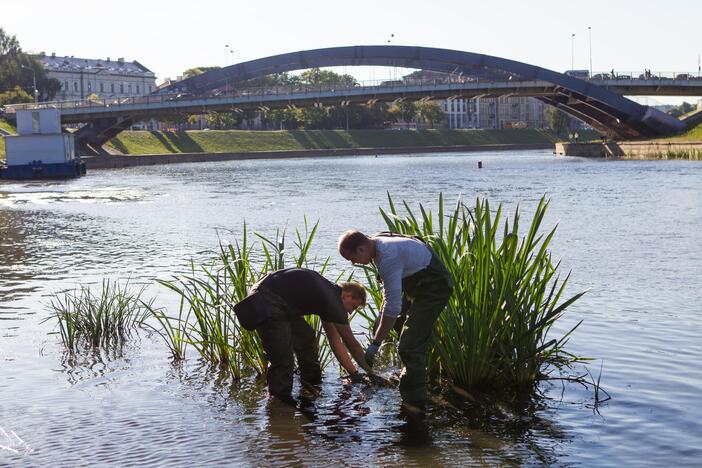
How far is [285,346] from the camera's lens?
8.51 metres

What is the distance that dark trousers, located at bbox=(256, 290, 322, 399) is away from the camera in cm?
833

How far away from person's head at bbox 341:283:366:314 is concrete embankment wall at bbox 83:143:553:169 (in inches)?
3511

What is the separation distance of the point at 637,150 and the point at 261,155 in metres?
50.4

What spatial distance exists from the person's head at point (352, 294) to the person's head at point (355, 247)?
2.57 feet

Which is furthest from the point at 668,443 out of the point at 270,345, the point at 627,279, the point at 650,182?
the point at 650,182

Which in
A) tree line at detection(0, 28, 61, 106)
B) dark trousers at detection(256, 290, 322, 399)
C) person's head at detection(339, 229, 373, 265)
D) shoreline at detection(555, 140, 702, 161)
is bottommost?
dark trousers at detection(256, 290, 322, 399)

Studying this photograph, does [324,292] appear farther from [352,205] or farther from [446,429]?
[352,205]

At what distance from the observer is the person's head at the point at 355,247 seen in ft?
24.1

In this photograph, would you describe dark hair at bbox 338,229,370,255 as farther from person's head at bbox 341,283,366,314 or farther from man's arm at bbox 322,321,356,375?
man's arm at bbox 322,321,356,375

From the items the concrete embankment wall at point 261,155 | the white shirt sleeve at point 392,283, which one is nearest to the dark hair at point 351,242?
the white shirt sleeve at point 392,283

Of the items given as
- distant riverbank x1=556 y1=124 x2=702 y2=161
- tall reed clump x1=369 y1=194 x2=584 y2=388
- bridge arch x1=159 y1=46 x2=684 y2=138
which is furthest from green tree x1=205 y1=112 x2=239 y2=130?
tall reed clump x1=369 y1=194 x2=584 y2=388

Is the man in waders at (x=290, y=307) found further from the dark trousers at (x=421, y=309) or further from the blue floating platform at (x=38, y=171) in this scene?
the blue floating platform at (x=38, y=171)

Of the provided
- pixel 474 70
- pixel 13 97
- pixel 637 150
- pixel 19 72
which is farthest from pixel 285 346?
pixel 19 72

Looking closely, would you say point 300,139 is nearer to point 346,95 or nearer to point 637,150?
point 346,95
